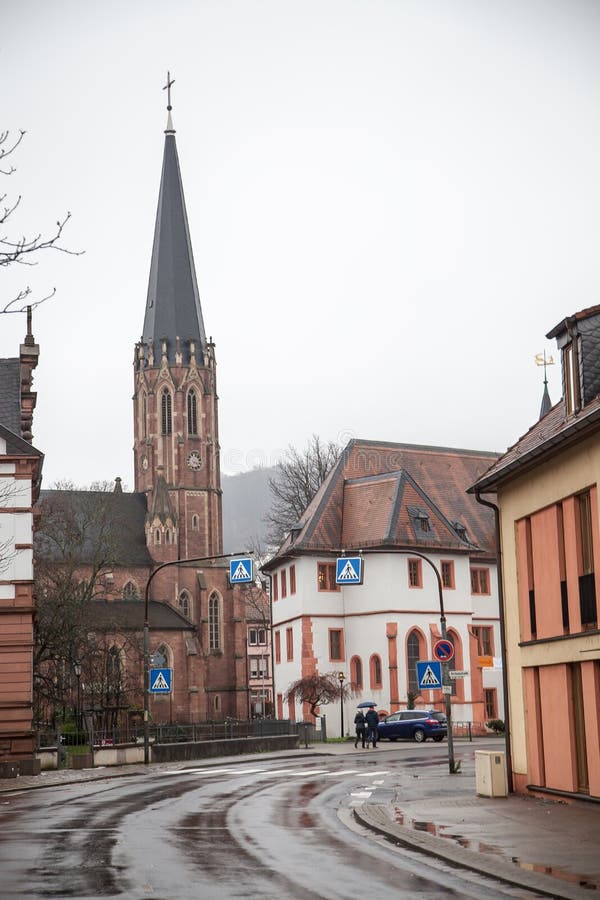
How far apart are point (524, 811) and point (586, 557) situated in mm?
4374

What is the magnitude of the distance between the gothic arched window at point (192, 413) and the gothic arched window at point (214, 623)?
Result: 1490cm

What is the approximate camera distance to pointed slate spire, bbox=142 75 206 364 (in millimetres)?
106438

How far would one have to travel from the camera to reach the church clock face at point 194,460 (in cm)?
10512

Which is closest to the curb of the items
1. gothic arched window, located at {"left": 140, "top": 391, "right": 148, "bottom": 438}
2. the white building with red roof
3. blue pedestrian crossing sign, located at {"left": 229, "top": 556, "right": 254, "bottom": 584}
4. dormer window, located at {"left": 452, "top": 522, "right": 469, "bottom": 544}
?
blue pedestrian crossing sign, located at {"left": 229, "top": 556, "right": 254, "bottom": 584}

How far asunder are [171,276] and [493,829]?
9261cm

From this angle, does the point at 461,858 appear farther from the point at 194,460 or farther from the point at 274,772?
the point at 194,460

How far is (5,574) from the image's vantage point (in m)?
38.4

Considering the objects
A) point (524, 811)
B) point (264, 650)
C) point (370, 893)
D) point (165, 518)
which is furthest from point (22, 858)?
point (264, 650)

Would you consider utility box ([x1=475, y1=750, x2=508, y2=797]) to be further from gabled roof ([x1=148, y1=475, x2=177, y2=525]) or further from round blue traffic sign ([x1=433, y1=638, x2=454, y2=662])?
gabled roof ([x1=148, y1=475, x2=177, y2=525])

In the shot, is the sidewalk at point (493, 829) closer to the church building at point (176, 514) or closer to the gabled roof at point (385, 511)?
the gabled roof at point (385, 511)

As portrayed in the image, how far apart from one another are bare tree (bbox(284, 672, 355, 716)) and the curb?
4009cm

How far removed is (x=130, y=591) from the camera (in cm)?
9806

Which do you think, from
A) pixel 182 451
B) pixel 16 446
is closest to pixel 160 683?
pixel 16 446

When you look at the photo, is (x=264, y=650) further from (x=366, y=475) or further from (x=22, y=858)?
(x=22, y=858)
